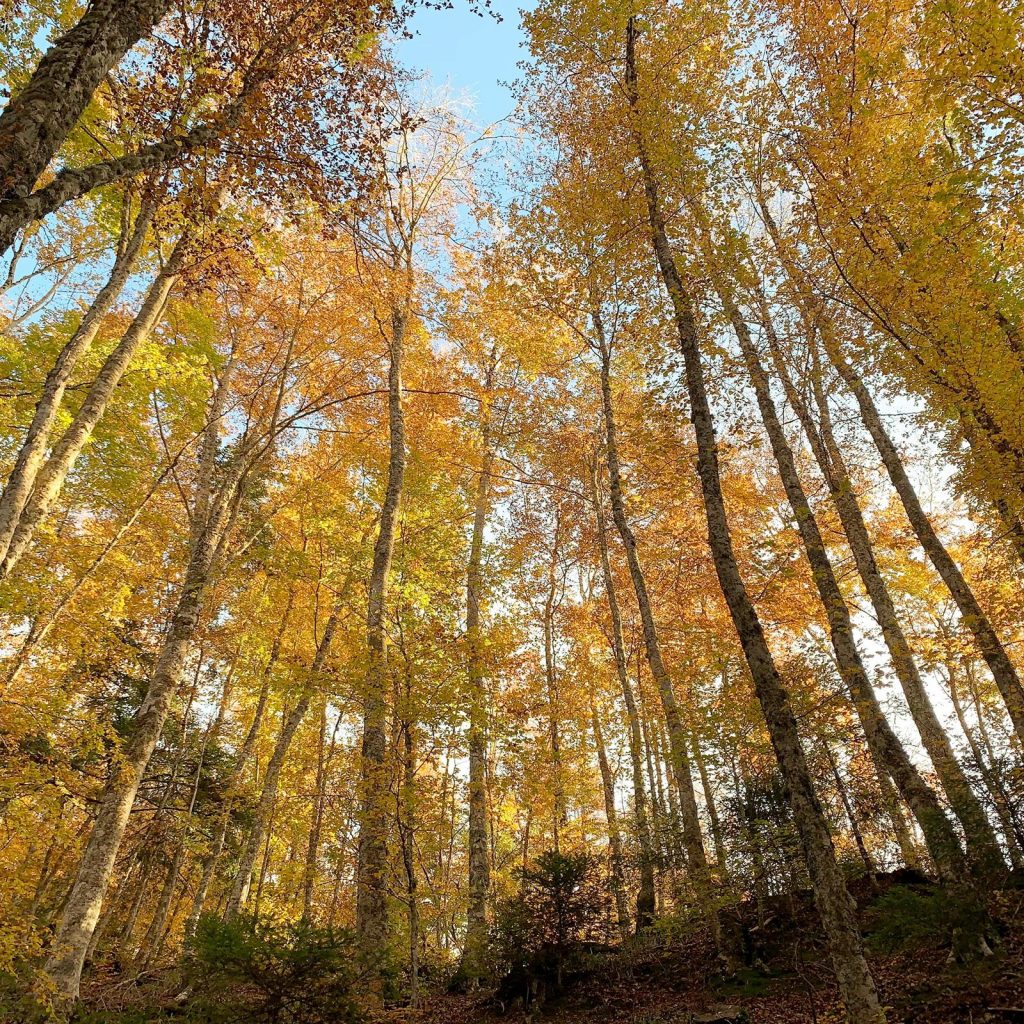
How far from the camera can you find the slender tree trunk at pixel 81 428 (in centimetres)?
536

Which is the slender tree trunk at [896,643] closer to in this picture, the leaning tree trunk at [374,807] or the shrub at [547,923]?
the shrub at [547,923]

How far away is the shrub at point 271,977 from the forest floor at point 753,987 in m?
0.67

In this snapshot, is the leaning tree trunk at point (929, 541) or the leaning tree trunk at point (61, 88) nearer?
the leaning tree trunk at point (61, 88)

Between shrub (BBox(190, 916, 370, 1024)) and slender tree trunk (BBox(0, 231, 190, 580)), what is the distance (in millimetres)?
3588

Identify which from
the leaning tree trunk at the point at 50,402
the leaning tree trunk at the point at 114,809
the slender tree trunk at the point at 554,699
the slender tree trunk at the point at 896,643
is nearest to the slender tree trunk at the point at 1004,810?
the slender tree trunk at the point at 896,643

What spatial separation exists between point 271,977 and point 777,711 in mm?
4674

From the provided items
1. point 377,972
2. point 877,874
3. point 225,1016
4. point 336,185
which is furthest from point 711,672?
point 336,185

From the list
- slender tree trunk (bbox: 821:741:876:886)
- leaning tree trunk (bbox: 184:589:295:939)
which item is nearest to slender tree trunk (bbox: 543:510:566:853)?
slender tree trunk (bbox: 821:741:876:886)

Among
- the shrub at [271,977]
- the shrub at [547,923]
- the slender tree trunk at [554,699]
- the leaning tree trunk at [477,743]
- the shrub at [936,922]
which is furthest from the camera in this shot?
the slender tree trunk at [554,699]

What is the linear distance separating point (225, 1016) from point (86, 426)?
5.52m

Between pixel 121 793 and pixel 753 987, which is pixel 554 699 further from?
pixel 121 793

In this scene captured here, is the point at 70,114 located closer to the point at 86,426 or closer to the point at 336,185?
the point at 336,185

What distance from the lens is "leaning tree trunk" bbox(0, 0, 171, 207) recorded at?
9.85 feet

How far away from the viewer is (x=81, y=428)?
609 cm
